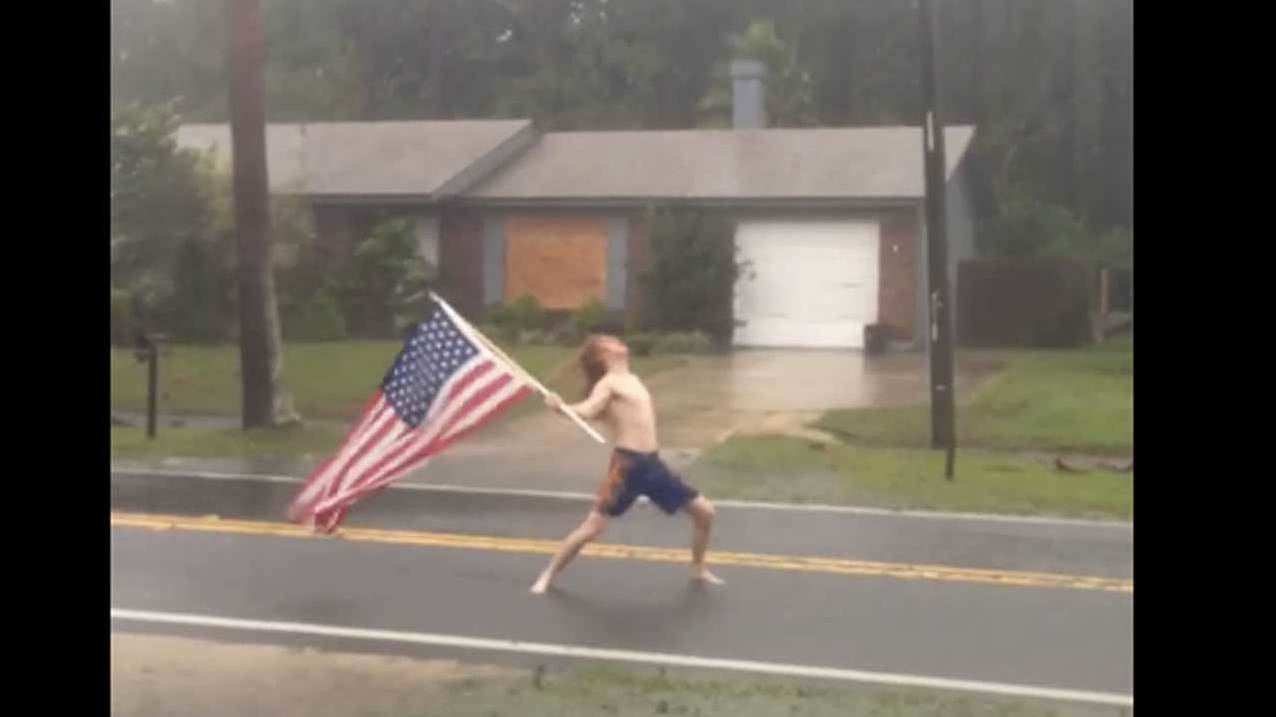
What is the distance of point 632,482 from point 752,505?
350 centimetres

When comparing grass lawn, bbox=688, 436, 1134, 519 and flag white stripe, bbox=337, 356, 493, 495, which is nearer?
flag white stripe, bbox=337, 356, 493, 495

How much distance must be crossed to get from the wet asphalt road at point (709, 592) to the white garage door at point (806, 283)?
2029 millimetres

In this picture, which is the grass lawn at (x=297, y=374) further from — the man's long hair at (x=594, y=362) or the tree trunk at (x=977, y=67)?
the man's long hair at (x=594, y=362)

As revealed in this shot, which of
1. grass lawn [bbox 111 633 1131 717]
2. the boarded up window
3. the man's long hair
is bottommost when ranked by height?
grass lawn [bbox 111 633 1131 717]

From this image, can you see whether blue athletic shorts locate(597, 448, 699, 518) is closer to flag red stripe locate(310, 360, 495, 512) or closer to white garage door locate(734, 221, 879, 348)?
flag red stripe locate(310, 360, 495, 512)

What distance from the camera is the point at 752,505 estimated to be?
11.8 m

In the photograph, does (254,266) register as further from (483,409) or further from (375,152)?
(483,409)

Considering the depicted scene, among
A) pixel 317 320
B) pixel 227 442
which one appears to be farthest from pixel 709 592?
pixel 227 442

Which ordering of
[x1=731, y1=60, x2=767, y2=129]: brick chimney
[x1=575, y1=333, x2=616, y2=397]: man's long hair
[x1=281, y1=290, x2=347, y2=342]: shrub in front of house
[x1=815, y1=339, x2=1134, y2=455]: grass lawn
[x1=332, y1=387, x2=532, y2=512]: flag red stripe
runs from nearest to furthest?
[x1=332, y1=387, x2=532, y2=512]: flag red stripe, [x1=575, y1=333, x2=616, y2=397]: man's long hair, [x1=731, y1=60, x2=767, y2=129]: brick chimney, [x1=815, y1=339, x2=1134, y2=455]: grass lawn, [x1=281, y1=290, x2=347, y2=342]: shrub in front of house

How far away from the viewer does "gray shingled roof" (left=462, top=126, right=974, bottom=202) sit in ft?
39.0

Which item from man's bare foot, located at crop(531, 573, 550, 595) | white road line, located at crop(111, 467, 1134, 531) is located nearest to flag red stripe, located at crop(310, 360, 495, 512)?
man's bare foot, located at crop(531, 573, 550, 595)

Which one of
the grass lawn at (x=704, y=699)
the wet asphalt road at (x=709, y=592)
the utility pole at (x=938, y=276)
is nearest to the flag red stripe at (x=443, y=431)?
the wet asphalt road at (x=709, y=592)

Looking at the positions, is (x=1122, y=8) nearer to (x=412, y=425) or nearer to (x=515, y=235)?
(x=412, y=425)

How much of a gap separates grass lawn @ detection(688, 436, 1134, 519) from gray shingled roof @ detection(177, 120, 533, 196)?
277 centimetres
